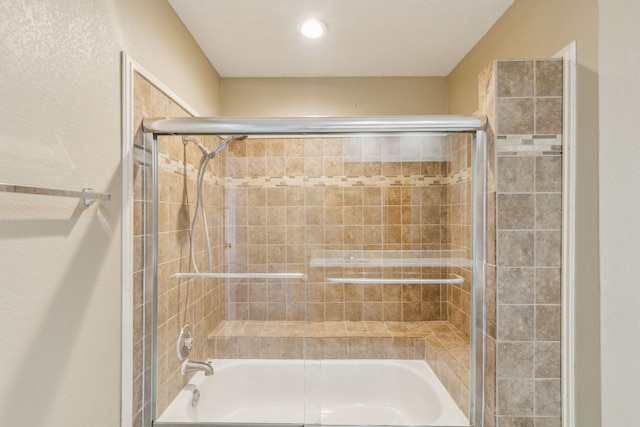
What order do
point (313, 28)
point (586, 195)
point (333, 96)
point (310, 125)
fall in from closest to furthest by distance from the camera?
1. point (586, 195)
2. point (310, 125)
3. point (313, 28)
4. point (333, 96)

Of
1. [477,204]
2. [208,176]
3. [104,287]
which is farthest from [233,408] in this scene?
[477,204]

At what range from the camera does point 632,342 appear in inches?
44.2

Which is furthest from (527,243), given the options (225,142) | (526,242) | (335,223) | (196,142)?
(196,142)

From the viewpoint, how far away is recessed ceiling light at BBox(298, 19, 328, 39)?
1899mm

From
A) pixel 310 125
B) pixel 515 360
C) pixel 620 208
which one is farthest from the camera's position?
pixel 310 125

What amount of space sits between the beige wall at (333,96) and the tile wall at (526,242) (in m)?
1.37

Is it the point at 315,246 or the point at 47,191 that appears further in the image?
the point at 315,246

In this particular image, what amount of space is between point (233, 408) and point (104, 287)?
0.90 metres

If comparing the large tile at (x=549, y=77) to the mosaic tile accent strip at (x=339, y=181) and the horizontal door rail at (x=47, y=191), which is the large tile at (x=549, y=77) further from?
the horizontal door rail at (x=47, y=191)

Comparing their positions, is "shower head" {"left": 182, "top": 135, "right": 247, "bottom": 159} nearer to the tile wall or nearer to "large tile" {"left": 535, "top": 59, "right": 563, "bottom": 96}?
the tile wall

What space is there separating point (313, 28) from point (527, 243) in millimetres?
1569

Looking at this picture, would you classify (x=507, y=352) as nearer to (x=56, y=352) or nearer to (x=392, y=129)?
(x=392, y=129)

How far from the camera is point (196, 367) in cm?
165

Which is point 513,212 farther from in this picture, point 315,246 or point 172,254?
point 172,254
